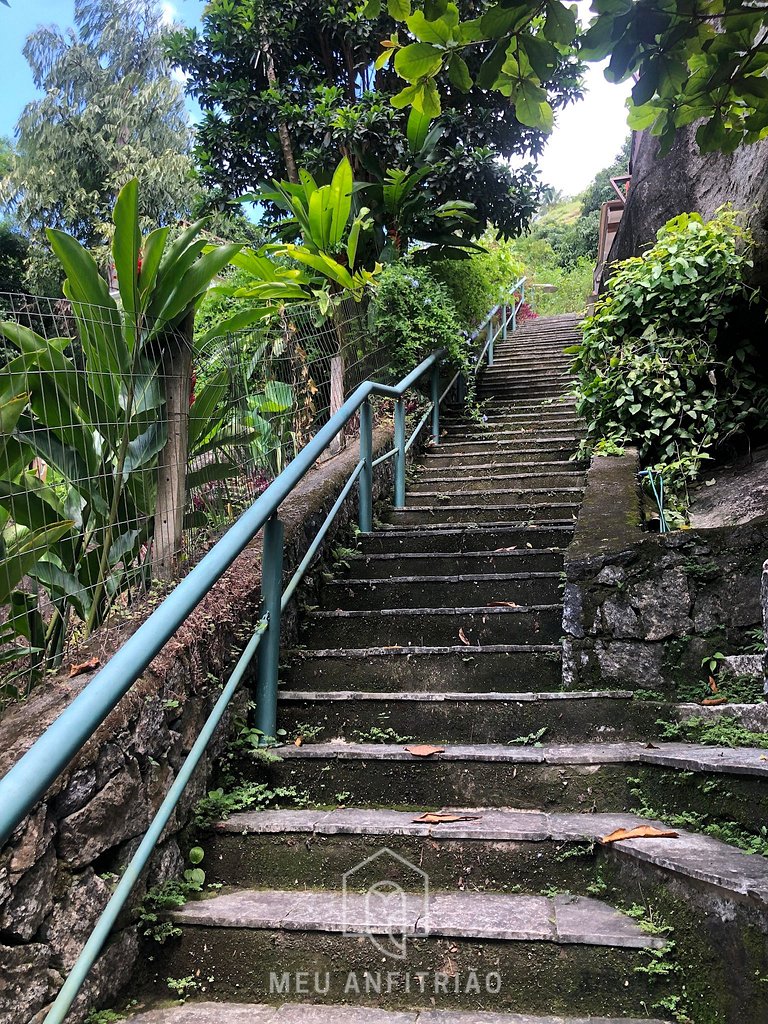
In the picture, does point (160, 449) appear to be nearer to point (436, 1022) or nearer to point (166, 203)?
point (436, 1022)

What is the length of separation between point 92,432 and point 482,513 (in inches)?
98.9

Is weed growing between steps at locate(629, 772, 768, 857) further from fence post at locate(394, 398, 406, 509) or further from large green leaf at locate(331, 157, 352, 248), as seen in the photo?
large green leaf at locate(331, 157, 352, 248)

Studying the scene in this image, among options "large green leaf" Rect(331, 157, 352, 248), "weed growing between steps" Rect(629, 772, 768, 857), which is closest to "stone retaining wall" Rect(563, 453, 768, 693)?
"weed growing between steps" Rect(629, 772, 768, 857)

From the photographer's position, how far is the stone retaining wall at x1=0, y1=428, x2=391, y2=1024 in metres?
1.50

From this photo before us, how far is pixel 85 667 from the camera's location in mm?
2000

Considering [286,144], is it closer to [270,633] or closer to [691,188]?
[691,188]

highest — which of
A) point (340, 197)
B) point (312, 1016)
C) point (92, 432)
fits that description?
point (340, 197)

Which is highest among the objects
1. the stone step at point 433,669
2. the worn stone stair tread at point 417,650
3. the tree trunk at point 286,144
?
the tree trunk at point 286,144

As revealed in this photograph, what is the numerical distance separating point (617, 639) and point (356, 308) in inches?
151

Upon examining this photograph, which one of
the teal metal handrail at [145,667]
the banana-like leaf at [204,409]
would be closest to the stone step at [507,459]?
the teal metal handrail at [145,667]

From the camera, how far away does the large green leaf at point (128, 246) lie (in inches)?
101

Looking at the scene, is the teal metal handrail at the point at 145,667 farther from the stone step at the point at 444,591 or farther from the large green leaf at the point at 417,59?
the large green leaf at the point at 417,59

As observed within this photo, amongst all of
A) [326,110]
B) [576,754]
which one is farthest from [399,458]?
[326,110]

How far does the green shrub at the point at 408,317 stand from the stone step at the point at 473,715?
3661 millimetres
